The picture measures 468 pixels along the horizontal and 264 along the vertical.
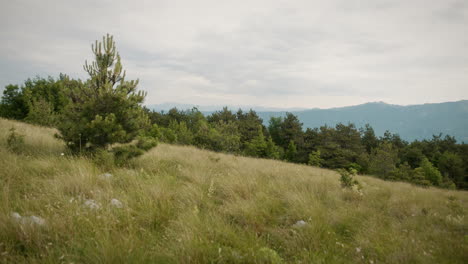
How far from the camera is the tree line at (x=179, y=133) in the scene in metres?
5.82

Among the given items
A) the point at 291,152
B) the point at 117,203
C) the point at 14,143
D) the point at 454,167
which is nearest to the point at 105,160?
the point at 117,203

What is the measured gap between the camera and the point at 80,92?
6.01 metres

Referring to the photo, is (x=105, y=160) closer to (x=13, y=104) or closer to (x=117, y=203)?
(x=117, y=203)

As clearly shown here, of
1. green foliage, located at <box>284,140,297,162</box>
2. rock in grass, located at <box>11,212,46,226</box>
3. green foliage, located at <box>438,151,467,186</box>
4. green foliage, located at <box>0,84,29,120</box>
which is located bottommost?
green foliage, located at <box>438,151,467,186</box>

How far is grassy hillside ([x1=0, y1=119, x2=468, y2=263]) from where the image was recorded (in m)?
2.33

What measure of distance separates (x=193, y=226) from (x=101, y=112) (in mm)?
4904

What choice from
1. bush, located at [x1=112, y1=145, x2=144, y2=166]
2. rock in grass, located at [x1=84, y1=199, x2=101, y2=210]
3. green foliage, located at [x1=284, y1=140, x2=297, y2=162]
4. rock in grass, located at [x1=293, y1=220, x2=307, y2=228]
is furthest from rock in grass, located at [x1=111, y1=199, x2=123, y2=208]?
green foliage, located at [x1=284, y1=140, x2=297, y2=162]

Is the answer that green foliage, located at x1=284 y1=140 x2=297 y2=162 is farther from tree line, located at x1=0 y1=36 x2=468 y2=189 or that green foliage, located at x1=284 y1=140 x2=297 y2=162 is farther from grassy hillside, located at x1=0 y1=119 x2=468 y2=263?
grassy hillside, located at x1=0 y1=119 x2=468 y2=263

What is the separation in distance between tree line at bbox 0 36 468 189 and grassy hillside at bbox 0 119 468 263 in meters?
1.18

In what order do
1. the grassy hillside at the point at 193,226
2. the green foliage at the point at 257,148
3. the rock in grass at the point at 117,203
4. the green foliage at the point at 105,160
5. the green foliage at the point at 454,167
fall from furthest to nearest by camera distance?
the green foliage at the point at 454,167 → the green foliage at the point at 257,148 → the green foliage at the point at 105,160 → the rock in grass at the point at 117,203 → the grassy hillside at the point at 193,226

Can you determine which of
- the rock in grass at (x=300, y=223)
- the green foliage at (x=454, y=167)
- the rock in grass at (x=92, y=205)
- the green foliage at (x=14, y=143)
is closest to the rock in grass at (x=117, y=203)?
the rock in grass at (x=92, y=205)

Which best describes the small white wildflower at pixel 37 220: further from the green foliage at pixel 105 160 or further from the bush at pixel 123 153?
the bush at pixel 123 153

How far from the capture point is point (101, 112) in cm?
588

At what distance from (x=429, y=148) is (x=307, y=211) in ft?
249
